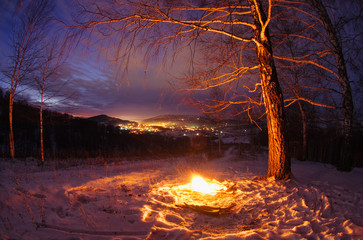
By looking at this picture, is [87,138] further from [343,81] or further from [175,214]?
[343,81]

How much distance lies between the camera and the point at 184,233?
2.58 meters

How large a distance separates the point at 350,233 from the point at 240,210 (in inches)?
62.0

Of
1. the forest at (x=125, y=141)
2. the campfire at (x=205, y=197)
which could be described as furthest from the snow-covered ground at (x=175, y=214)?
the forest at (x=125, y=141)

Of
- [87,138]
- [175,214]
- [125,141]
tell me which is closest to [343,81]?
[175,214]

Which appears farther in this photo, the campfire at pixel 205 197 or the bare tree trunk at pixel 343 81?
the bare tree trunk at pixel 343 81

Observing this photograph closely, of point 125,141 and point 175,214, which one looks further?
point 125,141

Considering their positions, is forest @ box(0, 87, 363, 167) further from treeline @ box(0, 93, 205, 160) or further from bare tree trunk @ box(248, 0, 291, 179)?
bare tree trunk @ box(248, 0, 291, 179)

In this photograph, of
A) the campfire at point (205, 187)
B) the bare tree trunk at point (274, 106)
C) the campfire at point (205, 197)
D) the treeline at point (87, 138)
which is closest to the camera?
the campfire at point (205, 197)

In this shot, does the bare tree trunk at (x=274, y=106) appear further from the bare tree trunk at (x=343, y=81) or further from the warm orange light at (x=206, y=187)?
the bare tree trunk at (x=343, y=81)

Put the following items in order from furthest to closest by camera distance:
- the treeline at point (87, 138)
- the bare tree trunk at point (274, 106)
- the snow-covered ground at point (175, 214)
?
the treeline at point (87, 138)
the bare tree trunk at point (274, 106)
the snow-covered ground at point (175, 214)

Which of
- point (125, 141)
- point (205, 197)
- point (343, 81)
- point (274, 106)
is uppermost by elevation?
point (343, 81)

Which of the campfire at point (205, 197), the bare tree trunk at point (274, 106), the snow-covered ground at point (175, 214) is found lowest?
the campfire at point (205, 197)

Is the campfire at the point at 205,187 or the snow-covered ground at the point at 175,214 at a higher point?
the snow-covered ground at the point at 175,214

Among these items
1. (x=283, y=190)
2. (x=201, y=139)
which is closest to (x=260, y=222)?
(x=283, y=190)
